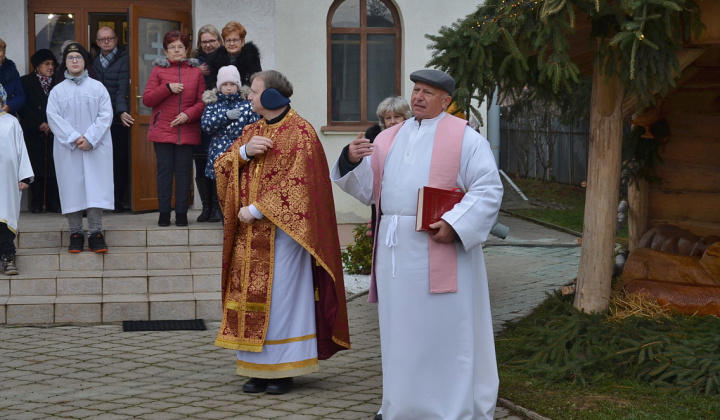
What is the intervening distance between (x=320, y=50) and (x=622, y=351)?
303 inches

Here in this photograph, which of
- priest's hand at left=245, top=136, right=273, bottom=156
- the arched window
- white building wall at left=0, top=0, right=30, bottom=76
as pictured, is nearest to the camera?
priest's hand at left=245, top=136, right=273, bottom=156

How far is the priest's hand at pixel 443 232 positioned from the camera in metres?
5.29

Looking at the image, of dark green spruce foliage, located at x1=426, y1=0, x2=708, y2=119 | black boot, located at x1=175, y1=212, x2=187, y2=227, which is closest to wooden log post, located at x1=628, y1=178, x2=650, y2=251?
dark green spruce foliage, located at x1=426, y1=0, x2=708, y2=119

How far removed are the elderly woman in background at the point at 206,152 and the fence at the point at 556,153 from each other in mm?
11377

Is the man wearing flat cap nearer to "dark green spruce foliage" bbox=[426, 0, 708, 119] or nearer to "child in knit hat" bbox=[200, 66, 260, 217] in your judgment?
"dark green spruce foliage" bbox=[426, 0, 708, 119]

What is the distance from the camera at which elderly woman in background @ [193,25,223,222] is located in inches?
407

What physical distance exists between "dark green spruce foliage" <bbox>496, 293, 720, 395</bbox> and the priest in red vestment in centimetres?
143

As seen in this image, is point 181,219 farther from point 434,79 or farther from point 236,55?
point 434,79

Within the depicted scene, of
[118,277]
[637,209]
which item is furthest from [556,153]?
[118,277]

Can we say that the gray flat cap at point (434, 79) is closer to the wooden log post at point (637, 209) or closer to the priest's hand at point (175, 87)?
the wooden log post at point (637, 209)

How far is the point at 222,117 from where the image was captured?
31.4 feet

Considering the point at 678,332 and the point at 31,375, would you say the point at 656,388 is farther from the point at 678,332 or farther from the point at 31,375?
the point at 31,375

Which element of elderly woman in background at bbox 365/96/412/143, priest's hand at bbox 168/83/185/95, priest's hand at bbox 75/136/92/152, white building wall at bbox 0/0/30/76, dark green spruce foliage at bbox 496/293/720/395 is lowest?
dark green spruce foliage at bbox 496/293/720/395

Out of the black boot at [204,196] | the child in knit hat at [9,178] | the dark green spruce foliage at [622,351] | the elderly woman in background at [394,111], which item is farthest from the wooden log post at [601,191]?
the child in knit hat at [9,178]
